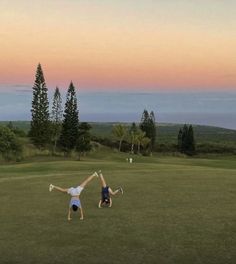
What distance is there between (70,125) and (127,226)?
3519 inches

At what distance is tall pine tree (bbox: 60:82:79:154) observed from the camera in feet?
345

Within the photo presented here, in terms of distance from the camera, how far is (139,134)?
132 meters

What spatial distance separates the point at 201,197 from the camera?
24.7m

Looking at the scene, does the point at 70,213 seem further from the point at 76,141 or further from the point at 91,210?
the point at 76,141

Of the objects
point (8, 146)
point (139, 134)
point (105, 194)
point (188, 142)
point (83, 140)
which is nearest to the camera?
point (105, 194)

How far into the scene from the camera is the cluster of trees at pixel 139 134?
13212cm

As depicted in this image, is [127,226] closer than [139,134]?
Yes

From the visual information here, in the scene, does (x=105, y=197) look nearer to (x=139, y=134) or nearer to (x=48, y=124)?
(x=48, y=124)

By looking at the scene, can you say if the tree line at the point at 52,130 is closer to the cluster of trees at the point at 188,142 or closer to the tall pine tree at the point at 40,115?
the tall pine tree at the point at 40,115

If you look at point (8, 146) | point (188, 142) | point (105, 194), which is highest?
point (188, 142)

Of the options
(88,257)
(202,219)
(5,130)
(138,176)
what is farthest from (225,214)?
(5,130)

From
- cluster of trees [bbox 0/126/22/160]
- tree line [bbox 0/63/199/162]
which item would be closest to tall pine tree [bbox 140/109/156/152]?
tree line [bbox 0/63/199/162]

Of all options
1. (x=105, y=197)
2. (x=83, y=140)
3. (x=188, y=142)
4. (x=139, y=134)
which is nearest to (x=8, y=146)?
(x=83, y=140)

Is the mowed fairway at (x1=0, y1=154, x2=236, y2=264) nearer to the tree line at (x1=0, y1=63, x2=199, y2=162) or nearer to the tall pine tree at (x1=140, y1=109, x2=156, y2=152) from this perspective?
the tree line at (x1=0, y1=63, x2=199, y2=162)
